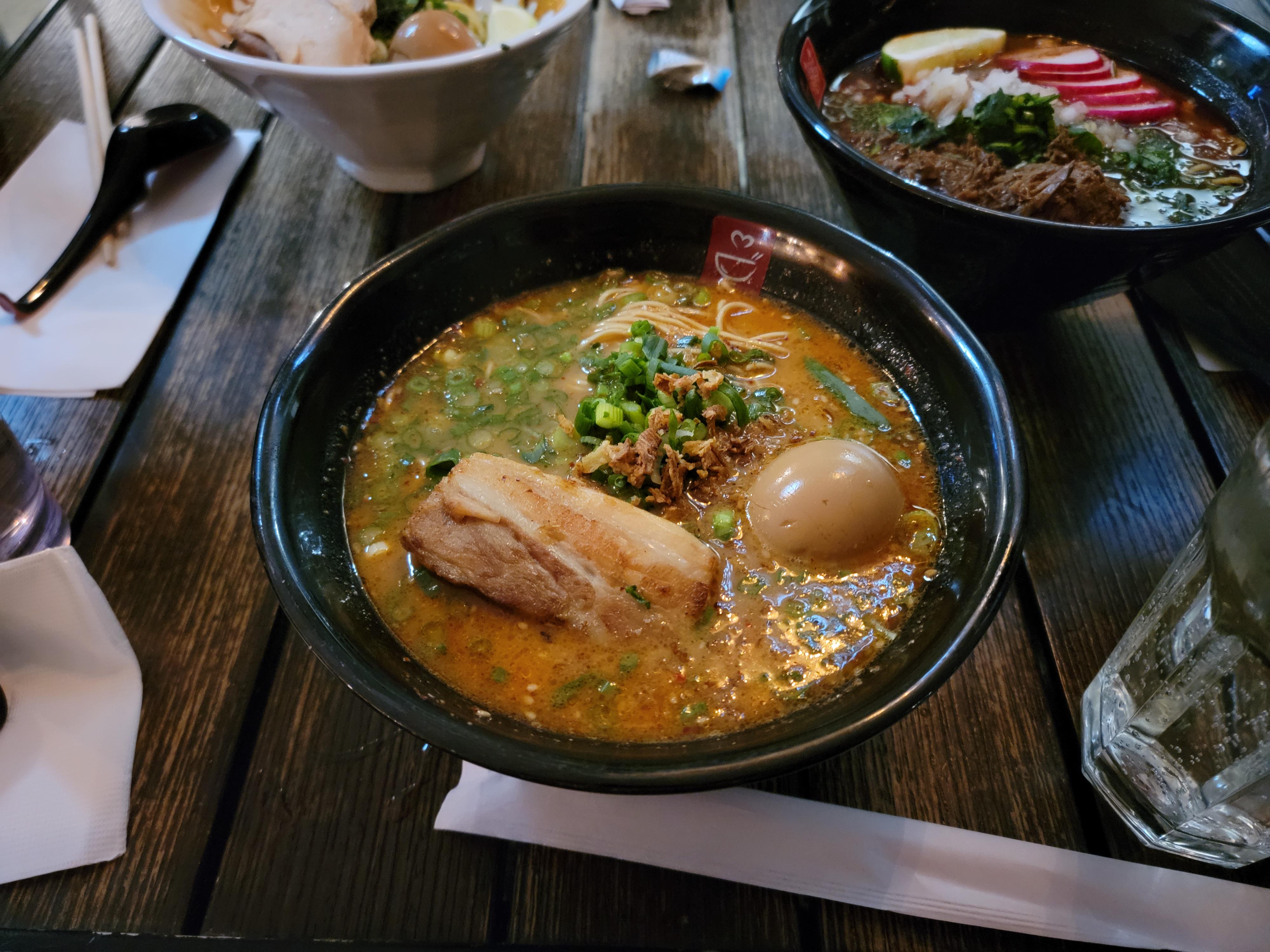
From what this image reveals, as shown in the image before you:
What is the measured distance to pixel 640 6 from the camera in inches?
100

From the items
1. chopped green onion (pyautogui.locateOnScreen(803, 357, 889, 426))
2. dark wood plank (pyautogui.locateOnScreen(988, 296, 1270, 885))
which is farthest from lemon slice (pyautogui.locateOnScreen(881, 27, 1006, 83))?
chopped green onion (pyautogui.locateOnScreen(803, 357, 889, 426))

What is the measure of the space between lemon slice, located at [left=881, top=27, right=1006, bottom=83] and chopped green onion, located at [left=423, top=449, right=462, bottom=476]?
159 centimetres

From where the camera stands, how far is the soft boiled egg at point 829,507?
1.21 metres

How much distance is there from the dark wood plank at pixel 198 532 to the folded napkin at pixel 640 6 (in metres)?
1.16

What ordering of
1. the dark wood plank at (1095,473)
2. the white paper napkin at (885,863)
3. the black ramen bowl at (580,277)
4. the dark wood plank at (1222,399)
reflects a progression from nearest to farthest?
the black ramen bowl at (580,277) → the white paper napkin at (885,863) → the dark wood plank at (1095,473) → the dark wood plank at (1222,399)

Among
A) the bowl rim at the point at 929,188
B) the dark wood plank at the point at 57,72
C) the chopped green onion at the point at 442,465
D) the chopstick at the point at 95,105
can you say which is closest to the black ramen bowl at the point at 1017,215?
the bowl rim at the point at 929,188

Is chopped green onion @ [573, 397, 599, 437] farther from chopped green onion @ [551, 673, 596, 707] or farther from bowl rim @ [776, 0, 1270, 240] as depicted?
bowl rim @ [776, 0, 1270, 240]

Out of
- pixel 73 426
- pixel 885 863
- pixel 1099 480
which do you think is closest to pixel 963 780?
pixel 885 863

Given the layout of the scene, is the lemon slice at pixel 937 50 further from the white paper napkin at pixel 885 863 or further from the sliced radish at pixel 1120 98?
the white paper napkin at pixel 885 863

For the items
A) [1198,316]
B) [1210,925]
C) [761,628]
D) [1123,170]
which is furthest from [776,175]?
[1210,925]

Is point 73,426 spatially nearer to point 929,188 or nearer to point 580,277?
point 580,277

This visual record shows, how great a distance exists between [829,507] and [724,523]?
0.18 m

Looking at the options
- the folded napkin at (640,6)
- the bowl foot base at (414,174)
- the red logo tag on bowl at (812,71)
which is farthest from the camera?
the folded napkin at (640,6)

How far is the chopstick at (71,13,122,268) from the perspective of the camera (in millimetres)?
1863
